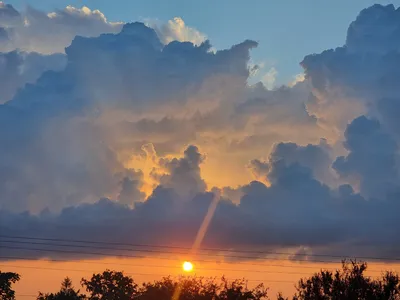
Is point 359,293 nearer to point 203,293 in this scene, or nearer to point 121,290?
point 203,293

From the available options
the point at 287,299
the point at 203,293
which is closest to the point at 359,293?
the point at 287,299

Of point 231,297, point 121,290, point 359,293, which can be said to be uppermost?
point 121,290

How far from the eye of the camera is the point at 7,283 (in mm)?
154875

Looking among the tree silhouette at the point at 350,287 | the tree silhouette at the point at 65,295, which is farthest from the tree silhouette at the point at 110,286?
the tree silhouette at the point at 350,287

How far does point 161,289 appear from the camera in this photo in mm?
146000

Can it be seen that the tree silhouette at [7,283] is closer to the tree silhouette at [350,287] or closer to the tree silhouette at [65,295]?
the tree silhouette at [65,295]

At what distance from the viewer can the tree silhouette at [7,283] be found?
15200 cm

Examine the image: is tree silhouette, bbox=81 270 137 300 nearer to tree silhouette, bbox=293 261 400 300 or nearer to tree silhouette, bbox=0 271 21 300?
tree silhouette, bbox=0 271 21 300

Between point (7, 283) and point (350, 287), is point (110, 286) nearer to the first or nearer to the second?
point (7, 283)

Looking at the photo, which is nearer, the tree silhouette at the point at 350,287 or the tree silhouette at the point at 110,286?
the tree silhouette at the point at 350,287

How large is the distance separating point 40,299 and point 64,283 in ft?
51.5

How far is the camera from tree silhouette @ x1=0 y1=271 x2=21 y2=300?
15200cm

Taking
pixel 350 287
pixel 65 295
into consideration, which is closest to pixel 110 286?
pixel 65 295

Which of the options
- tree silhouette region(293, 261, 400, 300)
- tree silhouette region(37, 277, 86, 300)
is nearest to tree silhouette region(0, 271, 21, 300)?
tree silhouette region(37, 277, 86, 300)
